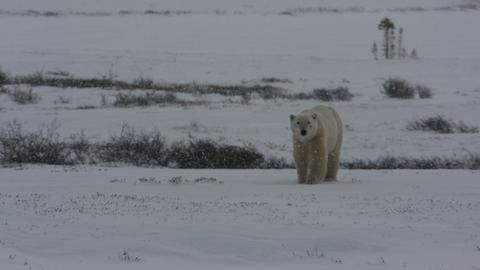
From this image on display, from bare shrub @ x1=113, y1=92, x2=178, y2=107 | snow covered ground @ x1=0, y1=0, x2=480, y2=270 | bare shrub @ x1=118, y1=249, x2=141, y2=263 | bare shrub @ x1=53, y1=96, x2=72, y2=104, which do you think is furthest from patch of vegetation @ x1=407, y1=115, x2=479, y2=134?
bare shrub @ x1=118, y1=249, x2=141, y2=263

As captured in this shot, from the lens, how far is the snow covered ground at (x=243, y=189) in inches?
255

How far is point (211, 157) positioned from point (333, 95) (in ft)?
38.4

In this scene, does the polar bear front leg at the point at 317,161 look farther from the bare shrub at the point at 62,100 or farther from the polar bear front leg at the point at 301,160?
the bare shrub at the point at 62,100

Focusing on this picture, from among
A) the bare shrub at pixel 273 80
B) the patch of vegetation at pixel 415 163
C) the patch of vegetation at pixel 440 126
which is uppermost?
the bare shrub at pixel 273 80

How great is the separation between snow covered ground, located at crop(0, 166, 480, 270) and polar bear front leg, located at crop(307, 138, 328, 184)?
478 millimetres

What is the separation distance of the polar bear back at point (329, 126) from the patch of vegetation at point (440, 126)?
6984mm

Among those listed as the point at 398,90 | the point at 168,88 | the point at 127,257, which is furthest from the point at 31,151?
the point at 398,90

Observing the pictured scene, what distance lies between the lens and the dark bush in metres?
14.0

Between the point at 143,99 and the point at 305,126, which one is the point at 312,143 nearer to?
the point at 305,126

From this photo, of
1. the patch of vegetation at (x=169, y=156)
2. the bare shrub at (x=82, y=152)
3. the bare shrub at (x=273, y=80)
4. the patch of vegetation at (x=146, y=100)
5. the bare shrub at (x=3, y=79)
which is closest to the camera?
the patch of vegetation at (x=169, y=156)

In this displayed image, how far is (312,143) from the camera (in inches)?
427

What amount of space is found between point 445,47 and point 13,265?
157 ft

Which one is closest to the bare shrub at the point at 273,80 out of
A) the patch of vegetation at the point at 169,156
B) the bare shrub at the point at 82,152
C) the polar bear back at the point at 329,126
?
the bare shrub at the point at 82,152

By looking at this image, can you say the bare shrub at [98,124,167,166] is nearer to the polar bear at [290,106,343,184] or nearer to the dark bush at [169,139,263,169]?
the dark bush at [169,139,263,169]
